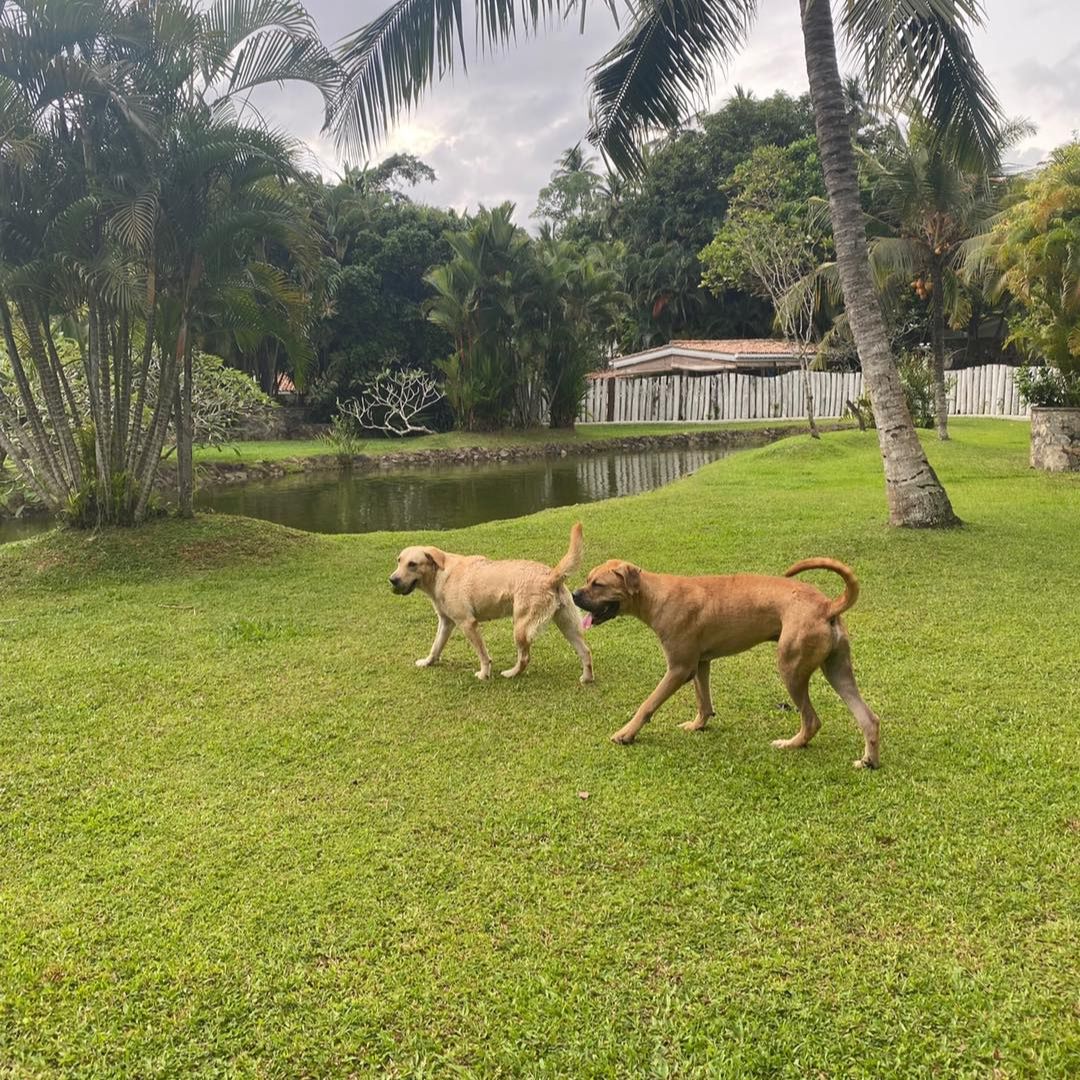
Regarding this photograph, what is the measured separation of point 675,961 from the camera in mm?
2604

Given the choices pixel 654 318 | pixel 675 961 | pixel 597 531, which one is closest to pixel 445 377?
pixel 654 318

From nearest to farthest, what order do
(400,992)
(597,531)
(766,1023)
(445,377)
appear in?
(766,1023) → (400,992) → (597,531) → (445,377)

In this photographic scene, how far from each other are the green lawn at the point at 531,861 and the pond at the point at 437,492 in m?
9.48

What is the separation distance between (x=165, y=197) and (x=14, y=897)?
7.55m

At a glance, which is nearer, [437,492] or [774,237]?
[437,492]

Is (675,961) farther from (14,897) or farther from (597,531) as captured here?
(597,531)

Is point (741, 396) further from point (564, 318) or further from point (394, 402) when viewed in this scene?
point (394, 402)

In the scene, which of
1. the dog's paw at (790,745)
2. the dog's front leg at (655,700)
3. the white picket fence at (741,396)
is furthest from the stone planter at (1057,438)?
the white picket fence at (741,396)

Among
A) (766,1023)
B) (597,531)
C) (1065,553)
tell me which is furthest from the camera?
(597,531)

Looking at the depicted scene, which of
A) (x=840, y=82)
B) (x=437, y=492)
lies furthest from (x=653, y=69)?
(x=437, y=492)

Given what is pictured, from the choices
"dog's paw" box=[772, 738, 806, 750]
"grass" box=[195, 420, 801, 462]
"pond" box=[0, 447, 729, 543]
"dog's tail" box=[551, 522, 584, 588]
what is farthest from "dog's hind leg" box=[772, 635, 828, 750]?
"grass" box=[195, 420, 801, 462]

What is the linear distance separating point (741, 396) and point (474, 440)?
11.8m

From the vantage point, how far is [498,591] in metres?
4.91

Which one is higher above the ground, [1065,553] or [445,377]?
[445,377]
